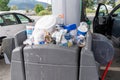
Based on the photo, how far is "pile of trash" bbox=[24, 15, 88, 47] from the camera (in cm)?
210

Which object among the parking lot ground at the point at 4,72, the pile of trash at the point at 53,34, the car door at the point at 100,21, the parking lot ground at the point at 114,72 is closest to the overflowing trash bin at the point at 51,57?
the pile of trash at the point at 53,34

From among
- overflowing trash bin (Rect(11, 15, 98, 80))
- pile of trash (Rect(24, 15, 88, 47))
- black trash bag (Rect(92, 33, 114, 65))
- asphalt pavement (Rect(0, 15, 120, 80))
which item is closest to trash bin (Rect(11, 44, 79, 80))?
overflowing trash bin (Rect(11, 15, 98, 80))

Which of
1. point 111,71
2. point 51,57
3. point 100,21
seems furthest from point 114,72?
point 100,21

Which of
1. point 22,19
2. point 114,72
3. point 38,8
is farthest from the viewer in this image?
point 38,8

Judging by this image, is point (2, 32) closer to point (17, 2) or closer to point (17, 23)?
point (17, 23)

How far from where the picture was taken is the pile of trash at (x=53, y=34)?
210 centimetres

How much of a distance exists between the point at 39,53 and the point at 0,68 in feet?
12.3

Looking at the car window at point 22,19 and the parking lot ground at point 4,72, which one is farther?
the car window at point 22,19

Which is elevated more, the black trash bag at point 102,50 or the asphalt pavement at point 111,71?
the black trash bag at point 102,50

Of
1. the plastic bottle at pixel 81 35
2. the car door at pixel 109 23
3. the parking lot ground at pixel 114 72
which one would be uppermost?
Result: the plastic bottle at pixel 81 35

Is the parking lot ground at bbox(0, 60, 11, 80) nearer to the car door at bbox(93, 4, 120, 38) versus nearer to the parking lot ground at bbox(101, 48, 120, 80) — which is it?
the parking lot ground at bbox(101, 48, 120, 80)

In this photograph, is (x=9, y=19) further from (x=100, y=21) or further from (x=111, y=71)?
(x=111, y=71)

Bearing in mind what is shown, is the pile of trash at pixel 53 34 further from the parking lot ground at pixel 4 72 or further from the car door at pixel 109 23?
the car door at pixel 109 23

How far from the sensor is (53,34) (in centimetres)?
218
